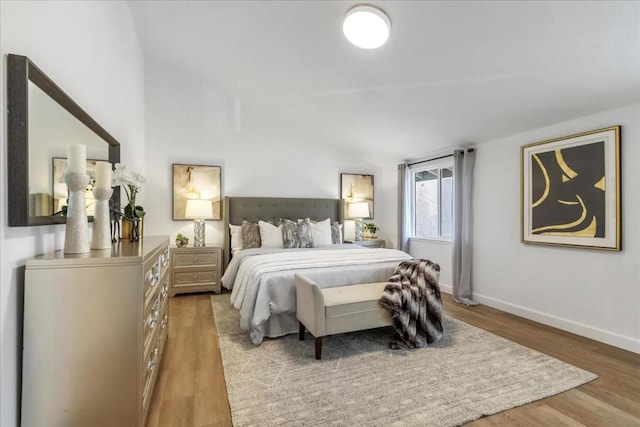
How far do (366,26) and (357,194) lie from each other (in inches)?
134

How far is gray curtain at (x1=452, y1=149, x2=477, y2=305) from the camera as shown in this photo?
3926mm

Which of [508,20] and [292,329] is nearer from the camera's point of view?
[508,20]

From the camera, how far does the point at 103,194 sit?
5.70 feet

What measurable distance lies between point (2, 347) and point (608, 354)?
12.6 ft

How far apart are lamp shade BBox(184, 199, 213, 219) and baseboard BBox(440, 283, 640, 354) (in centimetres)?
380

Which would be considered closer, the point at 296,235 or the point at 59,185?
the point at 59,185

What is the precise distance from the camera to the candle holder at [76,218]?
56.2 inches

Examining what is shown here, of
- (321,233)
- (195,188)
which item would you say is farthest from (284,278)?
(195,188)

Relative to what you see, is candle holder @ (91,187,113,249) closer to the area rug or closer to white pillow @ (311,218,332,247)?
the area rug

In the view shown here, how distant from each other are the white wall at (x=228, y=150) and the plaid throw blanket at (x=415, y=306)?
2736 mm

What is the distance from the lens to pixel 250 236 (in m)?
4.32

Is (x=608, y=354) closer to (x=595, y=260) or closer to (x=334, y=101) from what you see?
(x=595, y=260)

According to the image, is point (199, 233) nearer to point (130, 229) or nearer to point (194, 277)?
point (194, 277)

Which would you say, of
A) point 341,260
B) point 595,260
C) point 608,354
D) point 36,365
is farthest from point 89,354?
point 595,260
